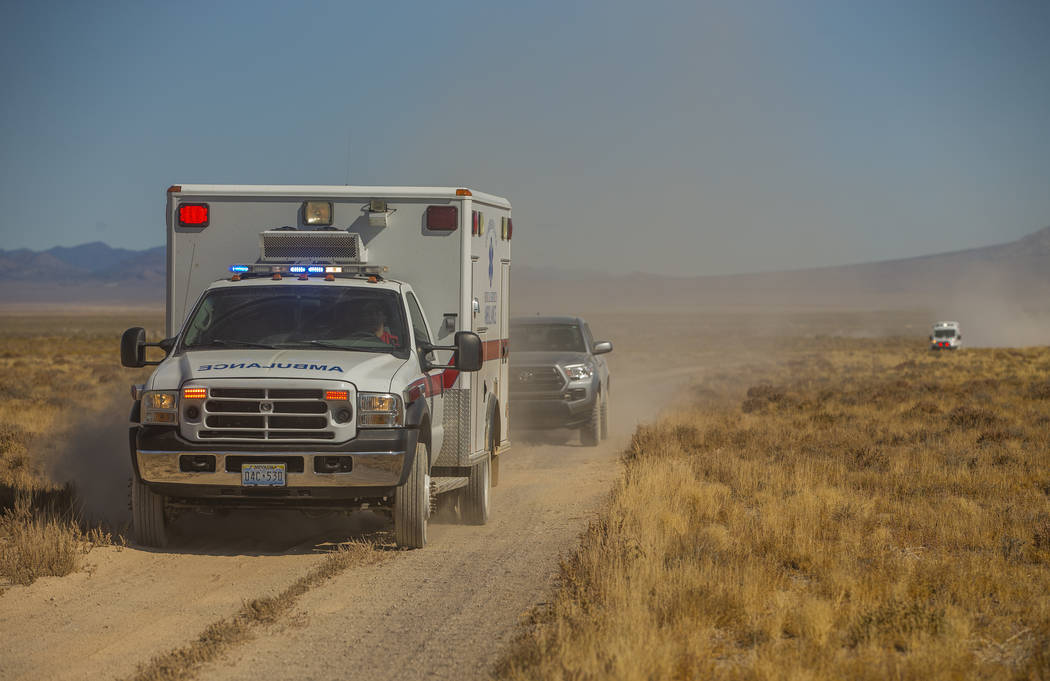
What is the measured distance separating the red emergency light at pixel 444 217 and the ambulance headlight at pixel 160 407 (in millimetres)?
2942

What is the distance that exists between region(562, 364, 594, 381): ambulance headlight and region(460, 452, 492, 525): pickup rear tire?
6887mm

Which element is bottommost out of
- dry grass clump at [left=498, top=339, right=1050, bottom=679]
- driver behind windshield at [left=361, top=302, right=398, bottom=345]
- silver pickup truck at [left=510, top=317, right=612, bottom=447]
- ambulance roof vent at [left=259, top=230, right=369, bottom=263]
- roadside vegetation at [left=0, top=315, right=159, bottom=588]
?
roadside vegetation at [left=0, top=315, right=159, bottom=588]

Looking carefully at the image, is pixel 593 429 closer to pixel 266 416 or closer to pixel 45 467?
pixel 45 467

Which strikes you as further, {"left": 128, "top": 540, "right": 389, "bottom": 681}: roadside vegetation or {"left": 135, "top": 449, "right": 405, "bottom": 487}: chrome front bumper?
{"left": 135, "top": 449, "right": 405, "bottom": 487}: chrome front bumper

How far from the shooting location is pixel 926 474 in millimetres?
13742

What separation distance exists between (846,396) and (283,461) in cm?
1942

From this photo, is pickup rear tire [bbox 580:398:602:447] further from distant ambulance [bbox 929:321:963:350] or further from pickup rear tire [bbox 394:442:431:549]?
distant ambulance [bbox 929:321:963:350]

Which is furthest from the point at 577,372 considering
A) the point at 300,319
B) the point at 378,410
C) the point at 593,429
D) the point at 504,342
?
the point at 378,410

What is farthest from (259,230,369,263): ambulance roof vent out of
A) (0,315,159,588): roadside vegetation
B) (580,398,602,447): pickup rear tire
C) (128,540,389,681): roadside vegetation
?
(580,398,602,447): pickup rear tire

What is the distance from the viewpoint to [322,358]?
9.59 metres

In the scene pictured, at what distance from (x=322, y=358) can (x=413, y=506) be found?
4.56ft

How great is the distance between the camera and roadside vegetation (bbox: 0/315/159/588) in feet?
29.1

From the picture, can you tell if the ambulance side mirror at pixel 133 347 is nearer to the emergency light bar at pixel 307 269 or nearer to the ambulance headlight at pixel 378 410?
the emergency light bar at pixel 307 269

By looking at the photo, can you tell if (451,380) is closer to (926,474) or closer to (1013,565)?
(1013,565)
